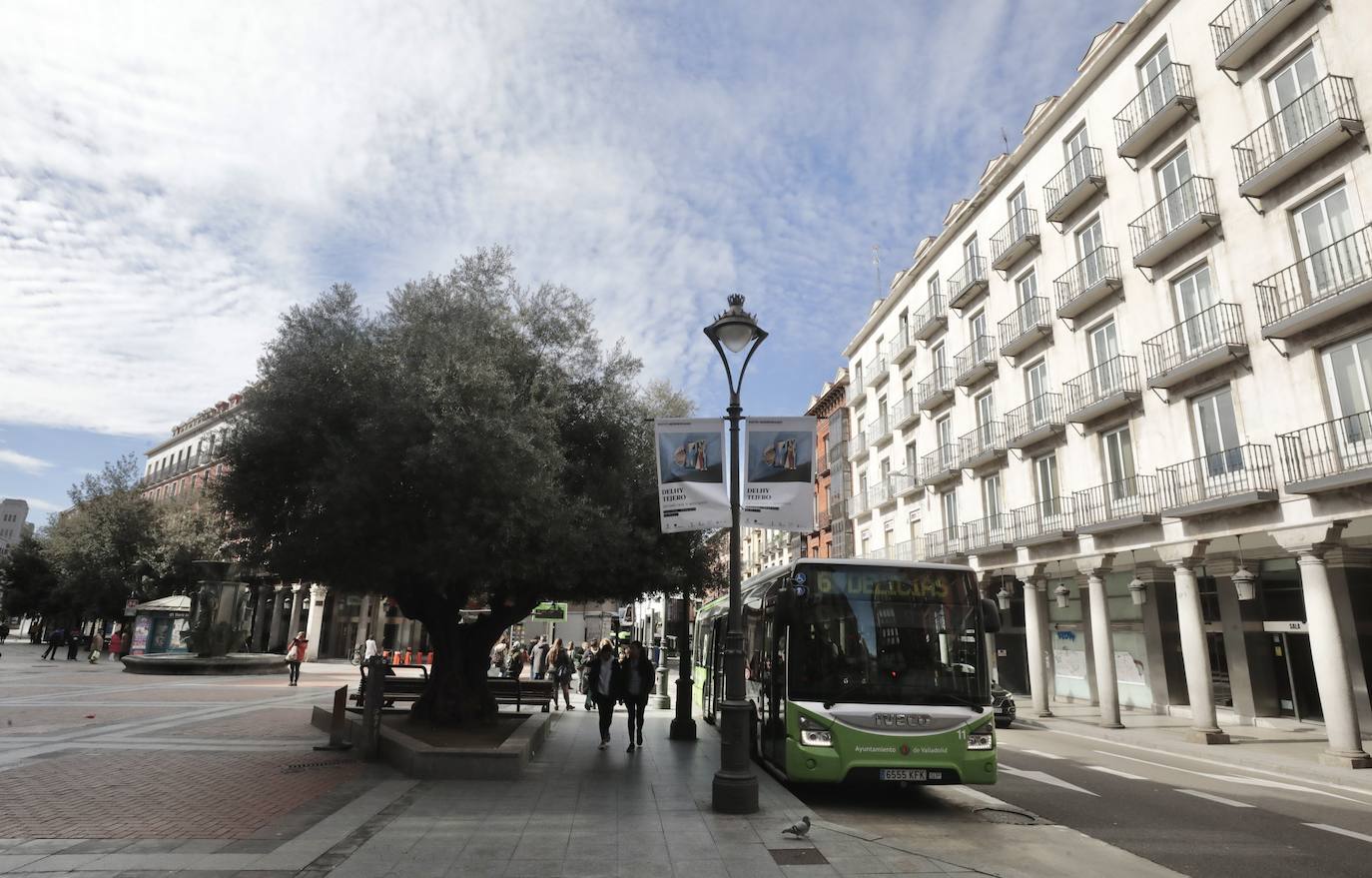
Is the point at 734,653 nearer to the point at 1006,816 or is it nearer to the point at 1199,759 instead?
the point at 1006,816

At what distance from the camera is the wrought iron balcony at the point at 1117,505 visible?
18.5 meters

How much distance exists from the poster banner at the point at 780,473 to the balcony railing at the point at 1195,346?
12555 millimetres

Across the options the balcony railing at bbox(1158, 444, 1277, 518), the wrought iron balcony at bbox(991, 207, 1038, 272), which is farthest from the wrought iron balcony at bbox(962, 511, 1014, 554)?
the wrought iron balcony at bbox(991, 207, 1038, 272)

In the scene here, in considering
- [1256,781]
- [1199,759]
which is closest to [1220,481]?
[1199,759]

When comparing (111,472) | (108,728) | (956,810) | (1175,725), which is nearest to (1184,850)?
(956,810)

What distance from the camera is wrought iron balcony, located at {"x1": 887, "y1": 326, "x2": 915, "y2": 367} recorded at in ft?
107

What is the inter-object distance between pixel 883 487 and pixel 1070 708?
43.3ft

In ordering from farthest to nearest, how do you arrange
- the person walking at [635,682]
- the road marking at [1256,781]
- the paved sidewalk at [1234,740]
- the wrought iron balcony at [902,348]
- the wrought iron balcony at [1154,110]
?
the wrought iron balcony at [902,348], the wrought iron balcony at [1154,110], the paved sidewalk at [1234,740], the person walking at [635,682], the road marking at [1256,781]

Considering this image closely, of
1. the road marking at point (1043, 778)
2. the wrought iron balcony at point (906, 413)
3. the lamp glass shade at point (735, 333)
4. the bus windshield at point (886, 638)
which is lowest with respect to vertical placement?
the road marking at point (1043, 778)

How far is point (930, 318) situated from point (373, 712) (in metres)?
26.2

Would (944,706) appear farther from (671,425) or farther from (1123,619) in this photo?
(1123,619)

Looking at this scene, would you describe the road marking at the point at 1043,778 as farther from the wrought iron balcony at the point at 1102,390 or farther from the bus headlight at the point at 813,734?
the wrought iron balcony at the point at 1102,390

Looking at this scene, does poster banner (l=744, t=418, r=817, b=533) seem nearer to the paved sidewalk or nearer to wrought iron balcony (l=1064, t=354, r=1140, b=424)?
the paved sidewalk

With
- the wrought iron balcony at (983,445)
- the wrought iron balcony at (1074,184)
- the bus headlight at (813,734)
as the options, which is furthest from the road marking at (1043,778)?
the wrought iron balcony at (1074,184)
